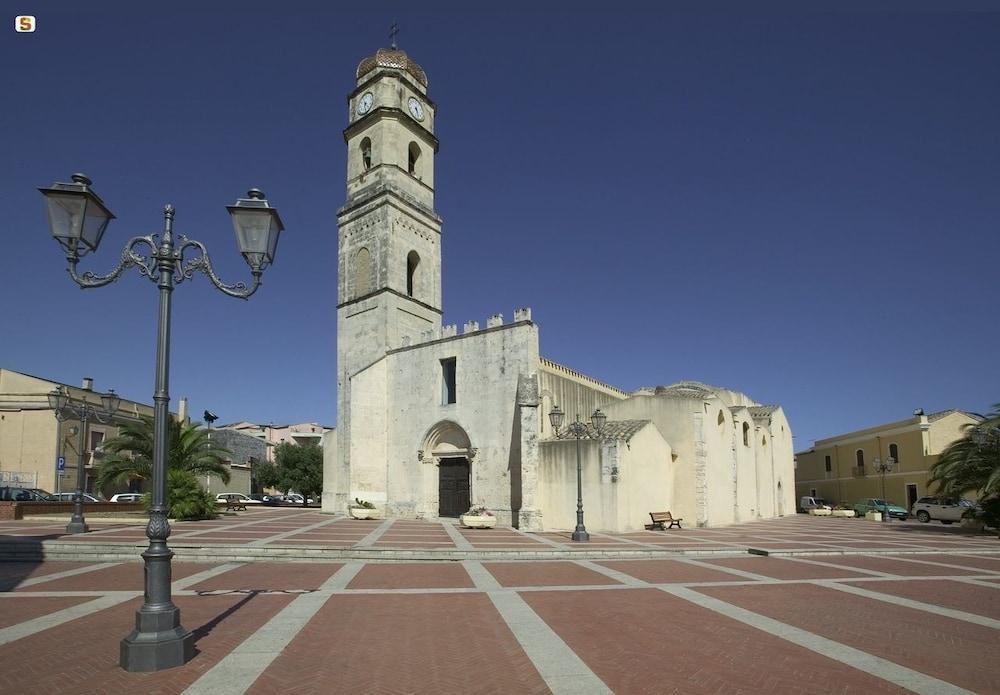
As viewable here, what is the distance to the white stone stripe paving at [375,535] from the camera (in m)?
17.3

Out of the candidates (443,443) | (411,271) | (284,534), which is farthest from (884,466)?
(284,534)

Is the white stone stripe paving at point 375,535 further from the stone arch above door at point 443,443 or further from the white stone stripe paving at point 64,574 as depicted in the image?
the white stone stripe paving at point 64,574

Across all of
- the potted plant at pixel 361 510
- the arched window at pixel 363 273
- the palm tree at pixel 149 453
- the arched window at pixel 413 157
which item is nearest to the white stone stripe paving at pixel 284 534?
the potted plant at pixel 361 510

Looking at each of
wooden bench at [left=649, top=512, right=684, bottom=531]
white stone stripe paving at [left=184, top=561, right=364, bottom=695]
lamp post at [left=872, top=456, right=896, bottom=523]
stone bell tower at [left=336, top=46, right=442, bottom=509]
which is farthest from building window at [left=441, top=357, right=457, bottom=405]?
lamp post at [left=872, top=456, right=896, bottom=523]

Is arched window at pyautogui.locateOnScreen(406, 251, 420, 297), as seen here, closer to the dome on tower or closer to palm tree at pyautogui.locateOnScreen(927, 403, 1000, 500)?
the dome on tower

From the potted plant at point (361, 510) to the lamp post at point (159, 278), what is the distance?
71.3ft

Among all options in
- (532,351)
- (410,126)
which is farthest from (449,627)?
(410,126)

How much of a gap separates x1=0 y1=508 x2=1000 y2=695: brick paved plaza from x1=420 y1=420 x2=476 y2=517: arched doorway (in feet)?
36.4

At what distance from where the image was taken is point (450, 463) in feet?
94.6

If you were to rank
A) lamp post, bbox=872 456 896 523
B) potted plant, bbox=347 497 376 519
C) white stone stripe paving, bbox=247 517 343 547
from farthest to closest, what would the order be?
lamp post, bbox=872 456 896 523, potted plant, bbox=347 497 376 519, white stone stripe paving, bbox=247 517 343 547

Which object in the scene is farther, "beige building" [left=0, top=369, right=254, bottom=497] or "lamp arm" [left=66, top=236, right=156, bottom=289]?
"beige building" [left=0, top=369, right=254, bottom=497]

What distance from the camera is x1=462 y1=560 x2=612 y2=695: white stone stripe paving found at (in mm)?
6027

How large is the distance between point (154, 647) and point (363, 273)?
27.4 m

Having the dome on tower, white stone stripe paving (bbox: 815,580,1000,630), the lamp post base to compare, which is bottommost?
white stone stripe paving (bbox: 815,580,1000,630)
